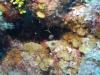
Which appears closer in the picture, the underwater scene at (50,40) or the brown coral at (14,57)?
the underwater scene at (50,40)

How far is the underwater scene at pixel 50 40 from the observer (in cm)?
519

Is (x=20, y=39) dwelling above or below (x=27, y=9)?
below

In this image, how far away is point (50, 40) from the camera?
5734 millimetres

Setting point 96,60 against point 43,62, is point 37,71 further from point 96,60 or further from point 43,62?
point 96,60

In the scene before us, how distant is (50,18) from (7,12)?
0.92 meters

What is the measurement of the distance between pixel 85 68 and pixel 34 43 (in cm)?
124

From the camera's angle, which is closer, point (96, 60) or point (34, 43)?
point (96, 60)

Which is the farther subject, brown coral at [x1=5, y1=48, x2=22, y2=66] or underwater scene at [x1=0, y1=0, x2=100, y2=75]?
brown coral at [x1=5, y1=48, x2=22, y2=66]

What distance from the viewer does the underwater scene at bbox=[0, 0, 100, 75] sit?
519 cm

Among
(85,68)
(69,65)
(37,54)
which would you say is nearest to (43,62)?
(37,54)

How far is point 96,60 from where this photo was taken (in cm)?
524

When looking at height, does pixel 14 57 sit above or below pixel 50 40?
below

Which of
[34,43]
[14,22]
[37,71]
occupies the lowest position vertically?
[37,71]

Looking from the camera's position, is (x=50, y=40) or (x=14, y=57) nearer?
(x=14, y=57)
